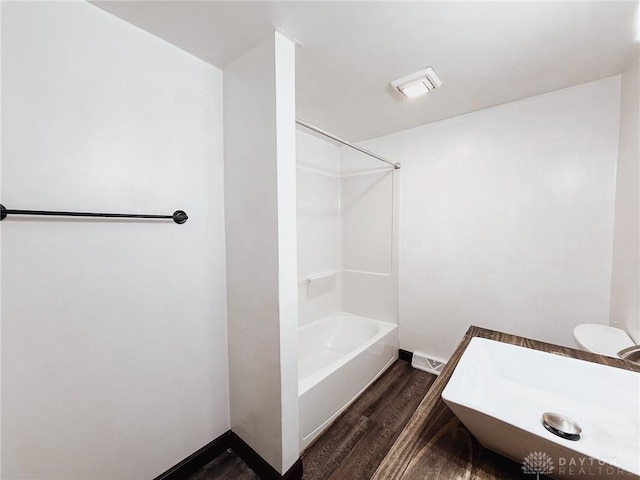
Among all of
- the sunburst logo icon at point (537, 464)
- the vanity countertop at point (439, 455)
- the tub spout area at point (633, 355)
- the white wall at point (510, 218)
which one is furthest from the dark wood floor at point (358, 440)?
the tub spout area at point (633, 355)

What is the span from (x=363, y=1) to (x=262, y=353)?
1735 mm

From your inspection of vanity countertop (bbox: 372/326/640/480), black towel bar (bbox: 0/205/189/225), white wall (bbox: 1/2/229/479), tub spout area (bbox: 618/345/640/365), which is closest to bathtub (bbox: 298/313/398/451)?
white wall (bbox: 1/2/229/479)

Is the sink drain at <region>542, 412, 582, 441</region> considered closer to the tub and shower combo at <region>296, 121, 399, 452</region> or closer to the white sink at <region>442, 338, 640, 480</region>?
the white sink at <region>442, 338, 640, 480</region>

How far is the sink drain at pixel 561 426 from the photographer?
68 centimetres

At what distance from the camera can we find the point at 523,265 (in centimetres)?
189

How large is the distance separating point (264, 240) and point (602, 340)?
181 centimetres

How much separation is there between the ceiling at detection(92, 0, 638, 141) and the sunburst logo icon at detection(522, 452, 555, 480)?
1.58 meters

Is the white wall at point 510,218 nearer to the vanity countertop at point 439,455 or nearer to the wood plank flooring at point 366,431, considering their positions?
the wood plank flooring at point 366,431

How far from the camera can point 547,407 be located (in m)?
0.80

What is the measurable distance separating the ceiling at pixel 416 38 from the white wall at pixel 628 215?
0.20 metres

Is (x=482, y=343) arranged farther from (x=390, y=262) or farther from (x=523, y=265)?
(x=390, y=262)

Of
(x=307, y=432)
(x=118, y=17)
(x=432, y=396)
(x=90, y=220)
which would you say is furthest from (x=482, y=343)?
(x=118, y=17)

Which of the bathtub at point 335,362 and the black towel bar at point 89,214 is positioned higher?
the black towel bar at point 89,214

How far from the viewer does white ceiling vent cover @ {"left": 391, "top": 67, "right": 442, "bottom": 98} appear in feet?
5.00
